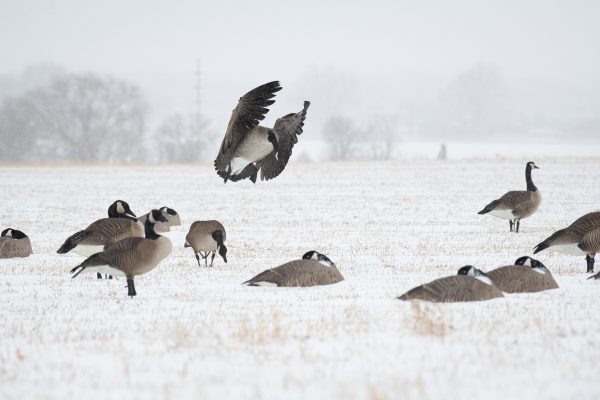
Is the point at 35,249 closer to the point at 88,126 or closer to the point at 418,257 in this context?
the point at 418,257

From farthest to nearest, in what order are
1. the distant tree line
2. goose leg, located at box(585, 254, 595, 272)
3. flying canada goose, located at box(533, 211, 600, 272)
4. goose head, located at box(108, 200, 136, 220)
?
1. the distant tree line
2. goose head, located at box(108, 200, 136, 220)
3. goose leg, located at box(585, 254, 595, 272)
4. flying canada goose, located at box(533, 211, 600, 272)

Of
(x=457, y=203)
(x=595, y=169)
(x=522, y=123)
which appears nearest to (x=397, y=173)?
(x=595, y=169)

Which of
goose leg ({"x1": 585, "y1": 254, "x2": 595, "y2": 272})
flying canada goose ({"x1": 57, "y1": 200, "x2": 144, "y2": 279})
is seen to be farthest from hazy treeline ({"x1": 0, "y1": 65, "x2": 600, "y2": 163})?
goose leg ({"x1": 585, "y1": 254, "x2": 595, "y2": 272})

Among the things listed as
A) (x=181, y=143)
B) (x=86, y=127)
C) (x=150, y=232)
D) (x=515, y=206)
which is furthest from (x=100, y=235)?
(x=86, y=127)

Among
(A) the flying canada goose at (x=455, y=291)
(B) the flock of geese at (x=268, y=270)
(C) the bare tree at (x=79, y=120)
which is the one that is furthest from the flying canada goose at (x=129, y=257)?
(C) the bare tree at (x=79, y=120)

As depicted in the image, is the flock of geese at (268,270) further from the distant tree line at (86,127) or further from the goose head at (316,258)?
the distant tree line at (86,127)

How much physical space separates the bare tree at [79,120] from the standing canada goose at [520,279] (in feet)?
251

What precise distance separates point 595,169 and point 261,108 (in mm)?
32237

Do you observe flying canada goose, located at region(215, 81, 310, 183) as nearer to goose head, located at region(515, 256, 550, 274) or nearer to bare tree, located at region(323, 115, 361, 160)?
goose head, located at region(515, 256, 550, 274)

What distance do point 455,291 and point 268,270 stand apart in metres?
2.59

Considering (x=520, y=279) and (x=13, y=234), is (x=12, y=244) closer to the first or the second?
(x=13, y=234)

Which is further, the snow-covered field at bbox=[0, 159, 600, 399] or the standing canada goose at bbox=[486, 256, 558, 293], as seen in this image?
the standing canada goose at bbox=[486, 256, 558, 293]

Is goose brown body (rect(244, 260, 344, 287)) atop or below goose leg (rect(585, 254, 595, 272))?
below

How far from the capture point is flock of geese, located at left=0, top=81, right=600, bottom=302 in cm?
880
